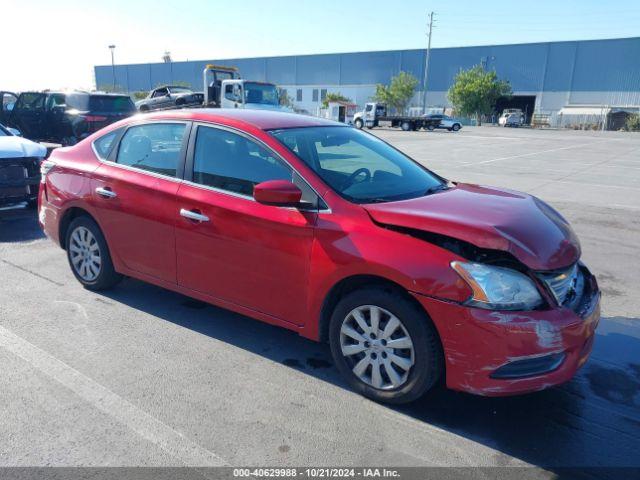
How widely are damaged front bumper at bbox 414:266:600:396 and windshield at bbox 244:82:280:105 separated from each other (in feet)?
69.9

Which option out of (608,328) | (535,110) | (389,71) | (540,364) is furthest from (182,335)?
(389,71)

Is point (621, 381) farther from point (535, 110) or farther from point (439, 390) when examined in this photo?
point (535, 110)

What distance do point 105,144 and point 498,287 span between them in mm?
3681

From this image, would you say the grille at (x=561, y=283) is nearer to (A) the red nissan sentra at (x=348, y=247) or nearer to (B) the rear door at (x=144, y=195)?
(A) the red nissan sentra at (x=348, y=247)

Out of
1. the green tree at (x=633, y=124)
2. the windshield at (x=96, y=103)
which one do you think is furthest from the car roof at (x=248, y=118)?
the green tree at (x=633, y=124)

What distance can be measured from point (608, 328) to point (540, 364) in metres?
1.92

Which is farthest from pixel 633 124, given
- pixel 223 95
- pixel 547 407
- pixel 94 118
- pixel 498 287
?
pixel 498 287

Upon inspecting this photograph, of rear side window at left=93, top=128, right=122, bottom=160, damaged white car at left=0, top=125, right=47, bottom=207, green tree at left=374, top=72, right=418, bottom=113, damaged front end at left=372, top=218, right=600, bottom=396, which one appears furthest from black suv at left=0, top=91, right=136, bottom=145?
green tree at left=374, top=72, right=418, bottom=113

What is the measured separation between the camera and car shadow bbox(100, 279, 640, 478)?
275 centimetres

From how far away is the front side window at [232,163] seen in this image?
358 cm

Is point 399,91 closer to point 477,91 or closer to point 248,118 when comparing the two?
point 477,91

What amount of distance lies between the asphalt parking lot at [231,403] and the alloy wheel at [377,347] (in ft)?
0.62

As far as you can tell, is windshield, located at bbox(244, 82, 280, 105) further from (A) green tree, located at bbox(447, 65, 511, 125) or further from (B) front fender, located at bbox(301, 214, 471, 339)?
(A) green tree, located at bbox(447, 65, 511, 125)

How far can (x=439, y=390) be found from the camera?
3342 mm
